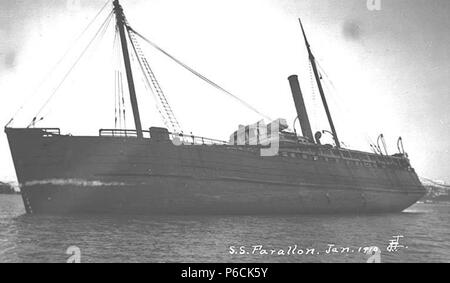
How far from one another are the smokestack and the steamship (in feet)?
14.3

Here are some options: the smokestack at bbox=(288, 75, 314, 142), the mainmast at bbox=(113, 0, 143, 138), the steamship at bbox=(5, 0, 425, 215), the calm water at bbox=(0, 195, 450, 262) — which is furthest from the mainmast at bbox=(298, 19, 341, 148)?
the mainmast at bbox=(113, 0, 143, 138)

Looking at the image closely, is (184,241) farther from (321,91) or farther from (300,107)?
(321,91)

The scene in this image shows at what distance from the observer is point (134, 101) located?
19766 mm

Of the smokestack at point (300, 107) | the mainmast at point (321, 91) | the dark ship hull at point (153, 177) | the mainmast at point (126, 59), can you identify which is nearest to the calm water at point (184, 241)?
the dark ship hull at point (153, 177)

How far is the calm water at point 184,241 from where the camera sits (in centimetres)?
1007

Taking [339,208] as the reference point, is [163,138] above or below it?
above

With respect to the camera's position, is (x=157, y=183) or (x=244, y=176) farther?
(x=244, y=176)

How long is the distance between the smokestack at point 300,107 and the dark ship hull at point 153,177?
21.4 ft

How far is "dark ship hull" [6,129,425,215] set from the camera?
56.9 ft

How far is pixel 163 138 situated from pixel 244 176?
609 cm

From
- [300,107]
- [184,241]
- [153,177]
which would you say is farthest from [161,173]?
[300,107]
